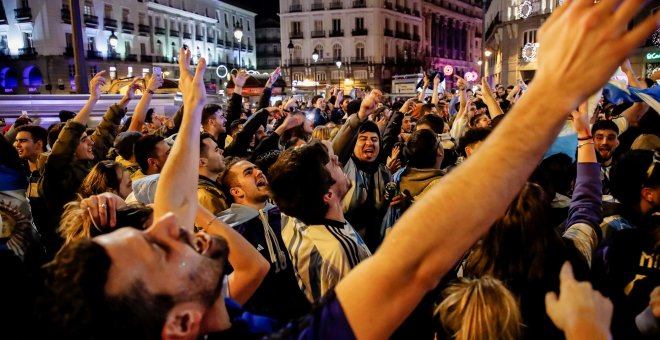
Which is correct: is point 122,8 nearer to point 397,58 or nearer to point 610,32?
point 397,58

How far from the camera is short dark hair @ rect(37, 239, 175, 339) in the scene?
1418 millimetres

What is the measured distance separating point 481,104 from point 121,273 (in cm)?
1089

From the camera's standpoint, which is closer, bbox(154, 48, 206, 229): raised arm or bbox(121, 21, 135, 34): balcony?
bbox(154, 48, 206, 229): raised arm

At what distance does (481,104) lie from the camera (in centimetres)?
1146

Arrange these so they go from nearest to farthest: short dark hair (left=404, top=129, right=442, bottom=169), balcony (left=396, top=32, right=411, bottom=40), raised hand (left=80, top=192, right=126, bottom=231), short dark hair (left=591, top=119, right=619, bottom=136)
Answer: raised hand (left=80, top=192, right=126, bottom=231) < short dark hair (left=404, top=129, right=442, bottom=169) < short dark hair (left=591, top=119, right=619, bottom=136) < balcony (left=396, top=32, right=411, bottom=40)

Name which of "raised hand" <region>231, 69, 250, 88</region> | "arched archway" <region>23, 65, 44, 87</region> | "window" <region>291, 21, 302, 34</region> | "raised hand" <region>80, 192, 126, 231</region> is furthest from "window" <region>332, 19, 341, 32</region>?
"raised hand" <region>80, 192, 126, 231</region>

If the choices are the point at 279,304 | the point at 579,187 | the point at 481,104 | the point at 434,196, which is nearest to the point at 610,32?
the point at 434,196

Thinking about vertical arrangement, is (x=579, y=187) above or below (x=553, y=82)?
below

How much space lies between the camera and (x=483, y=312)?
1.85 m

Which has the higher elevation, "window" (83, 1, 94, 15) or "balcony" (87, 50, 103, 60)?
"window" (83, 1, 94, 15)

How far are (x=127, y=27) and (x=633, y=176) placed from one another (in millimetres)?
59214

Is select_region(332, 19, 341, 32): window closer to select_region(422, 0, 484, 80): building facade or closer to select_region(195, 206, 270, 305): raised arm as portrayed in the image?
select_region(422, 0, 484, 80): building facade

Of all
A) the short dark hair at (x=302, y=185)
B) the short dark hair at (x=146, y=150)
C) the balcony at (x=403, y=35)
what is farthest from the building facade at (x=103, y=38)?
the short dark hair at (x=302, y=185)

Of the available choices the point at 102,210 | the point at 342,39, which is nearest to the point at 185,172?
the point at 102,210
